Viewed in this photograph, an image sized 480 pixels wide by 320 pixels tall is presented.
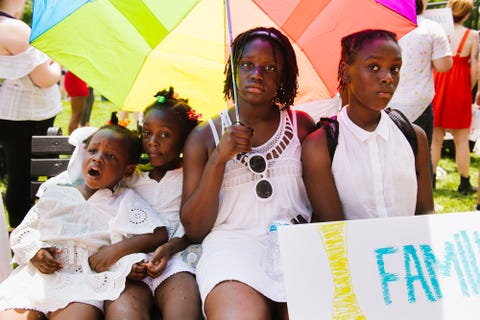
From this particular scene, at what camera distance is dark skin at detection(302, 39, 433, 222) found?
2084 millimetres

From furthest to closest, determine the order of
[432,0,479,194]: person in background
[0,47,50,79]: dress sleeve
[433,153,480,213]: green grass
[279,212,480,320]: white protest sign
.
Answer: [432,0,479,194]: person in background → [433,153,480,213]: green grass → [0,47,50,79]: dress sleeve → [279,212,480,320]: white protest sign

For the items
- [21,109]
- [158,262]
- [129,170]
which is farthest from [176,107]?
[21,109]

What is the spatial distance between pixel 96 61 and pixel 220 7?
570mm

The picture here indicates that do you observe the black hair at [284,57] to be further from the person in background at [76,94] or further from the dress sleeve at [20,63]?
the person in background at [76,94]

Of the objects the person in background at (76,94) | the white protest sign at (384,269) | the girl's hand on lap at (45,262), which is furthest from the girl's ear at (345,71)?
the person in background at (76,94)

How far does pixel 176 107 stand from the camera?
8.02ft

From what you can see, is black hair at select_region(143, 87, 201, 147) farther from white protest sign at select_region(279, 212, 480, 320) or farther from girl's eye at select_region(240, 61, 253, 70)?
white protest sign at select_region(279, 212, 480, 320)

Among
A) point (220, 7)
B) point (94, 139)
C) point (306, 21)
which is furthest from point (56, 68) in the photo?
point (306, 21)

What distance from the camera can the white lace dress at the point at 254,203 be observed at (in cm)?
208

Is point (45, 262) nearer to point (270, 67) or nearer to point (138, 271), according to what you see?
point (138, 271)

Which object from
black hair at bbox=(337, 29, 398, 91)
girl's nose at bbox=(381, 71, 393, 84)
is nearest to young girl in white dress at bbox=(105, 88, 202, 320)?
black hair at bbox=(337, 29, 398, 91)

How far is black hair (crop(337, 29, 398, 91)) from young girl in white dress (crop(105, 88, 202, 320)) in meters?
0.77

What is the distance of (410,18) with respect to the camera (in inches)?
84.8

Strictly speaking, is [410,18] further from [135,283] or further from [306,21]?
[135,283]
